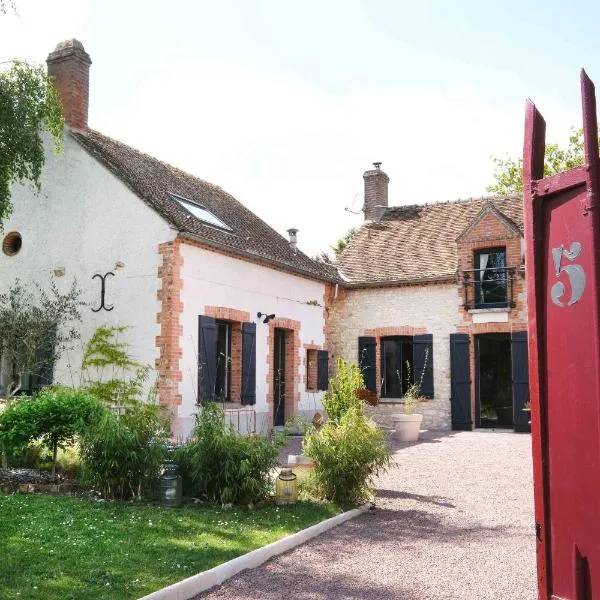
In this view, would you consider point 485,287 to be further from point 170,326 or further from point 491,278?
point 170,326

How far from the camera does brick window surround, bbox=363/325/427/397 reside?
57.0ft

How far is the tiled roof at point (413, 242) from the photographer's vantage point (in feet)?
58.3

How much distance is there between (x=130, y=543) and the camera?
5.47 m

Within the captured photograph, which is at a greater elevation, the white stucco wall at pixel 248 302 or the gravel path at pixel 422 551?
the white stucco wall at pixel 248 302

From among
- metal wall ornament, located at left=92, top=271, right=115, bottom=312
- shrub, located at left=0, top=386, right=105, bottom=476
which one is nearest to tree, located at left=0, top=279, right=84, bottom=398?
metal wall ornament, located at left=92, top=271, right=115, bottom=312

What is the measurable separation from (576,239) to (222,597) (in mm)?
3687

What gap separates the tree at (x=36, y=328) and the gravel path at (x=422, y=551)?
23.2ft

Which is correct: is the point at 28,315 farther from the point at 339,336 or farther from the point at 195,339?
the point at 339,336

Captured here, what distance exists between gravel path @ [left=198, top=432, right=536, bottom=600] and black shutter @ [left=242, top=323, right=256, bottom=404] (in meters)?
5.11

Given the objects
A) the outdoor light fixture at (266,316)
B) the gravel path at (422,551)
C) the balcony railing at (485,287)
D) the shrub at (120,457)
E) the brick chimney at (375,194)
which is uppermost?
the brick chimney at (375,194)

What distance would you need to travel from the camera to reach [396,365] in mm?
17812

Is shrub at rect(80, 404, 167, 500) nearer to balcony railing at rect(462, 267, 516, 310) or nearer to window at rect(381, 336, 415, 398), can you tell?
window at rect(381, 336, 415, 398)

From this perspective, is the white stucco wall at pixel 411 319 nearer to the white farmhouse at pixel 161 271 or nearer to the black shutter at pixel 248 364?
the white farmhouse at pixel 161 271

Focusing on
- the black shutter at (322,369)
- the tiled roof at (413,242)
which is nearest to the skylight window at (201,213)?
the black shutter at (322,369)
